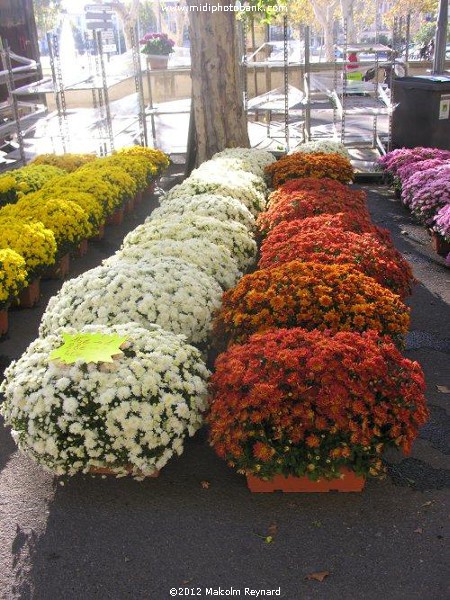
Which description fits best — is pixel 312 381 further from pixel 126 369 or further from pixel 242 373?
pixel 126 369

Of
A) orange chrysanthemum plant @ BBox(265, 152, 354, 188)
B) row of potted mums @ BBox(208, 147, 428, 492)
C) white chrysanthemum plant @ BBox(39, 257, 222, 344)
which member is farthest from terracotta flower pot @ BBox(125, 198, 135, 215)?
row of potted mums @ BBox(208, 147, 428, 492)

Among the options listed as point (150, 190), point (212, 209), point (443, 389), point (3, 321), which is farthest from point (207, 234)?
point (150, 190)

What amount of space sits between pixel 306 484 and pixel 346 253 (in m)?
2.04

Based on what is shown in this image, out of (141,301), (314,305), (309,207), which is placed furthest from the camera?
(309,207)

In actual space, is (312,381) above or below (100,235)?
above

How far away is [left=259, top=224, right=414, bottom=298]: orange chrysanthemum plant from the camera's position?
513 cm

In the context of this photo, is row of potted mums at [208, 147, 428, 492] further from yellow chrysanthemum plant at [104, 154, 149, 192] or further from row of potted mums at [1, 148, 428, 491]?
yellow chrysanthemum plant at [104, 154, 149, 192]

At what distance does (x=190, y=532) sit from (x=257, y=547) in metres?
0.40

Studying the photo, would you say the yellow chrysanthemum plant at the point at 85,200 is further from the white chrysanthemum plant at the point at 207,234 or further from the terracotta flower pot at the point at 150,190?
the terracotta flower pot at the point at 150,190

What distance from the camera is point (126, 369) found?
3861 mm

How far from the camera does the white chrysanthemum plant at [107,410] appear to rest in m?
3.70

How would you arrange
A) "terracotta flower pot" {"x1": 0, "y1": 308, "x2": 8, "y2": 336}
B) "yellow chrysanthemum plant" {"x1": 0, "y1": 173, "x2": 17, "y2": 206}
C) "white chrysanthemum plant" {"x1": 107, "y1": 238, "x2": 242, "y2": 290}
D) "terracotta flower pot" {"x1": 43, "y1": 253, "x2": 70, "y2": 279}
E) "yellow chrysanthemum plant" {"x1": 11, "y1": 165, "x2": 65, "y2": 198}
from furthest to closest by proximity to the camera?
"yellow chrysanthemum plant" {"x1": 11, "y1": 165, "x2": 65, "y2": 198} → "yellow chrysanthemum plant" {"x1": 0, "y1": 173, "x2": 17, "y2": 206} → "terracotta flower pot" {"x1": 43, "y1": 253, "x2": 70, "y2": 279} → "terracotta flower pot" {"x1": 0, "y1": 308, "x2": 8, "y2": 336} → "white chrysanthemum plant" {"x1": 107, "y1": 238, "x2": 242, "y2": 290}

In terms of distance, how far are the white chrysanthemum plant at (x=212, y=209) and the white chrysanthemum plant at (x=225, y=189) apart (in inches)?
14.8

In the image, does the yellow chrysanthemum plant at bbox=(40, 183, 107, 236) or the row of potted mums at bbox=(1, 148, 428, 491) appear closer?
the row of potted mums at bbox=(1, 148, 428, 491)
